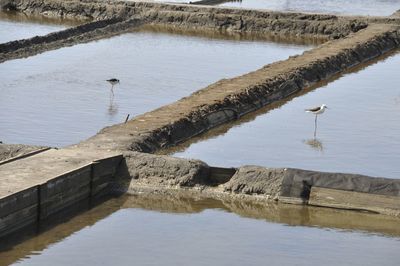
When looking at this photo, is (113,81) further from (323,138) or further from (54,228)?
(54,228)

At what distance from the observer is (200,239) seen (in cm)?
1145

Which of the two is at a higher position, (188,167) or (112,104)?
(188,167)

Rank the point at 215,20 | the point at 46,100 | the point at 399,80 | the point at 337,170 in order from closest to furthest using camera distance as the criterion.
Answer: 1. the point at 337,170
2. the point at 46,100
3. the point at 399,80
4. the point at 215,20

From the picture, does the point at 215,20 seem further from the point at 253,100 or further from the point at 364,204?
the point at 364,204

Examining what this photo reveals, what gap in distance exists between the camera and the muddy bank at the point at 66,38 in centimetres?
2370

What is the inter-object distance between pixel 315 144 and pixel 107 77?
640 centimetres

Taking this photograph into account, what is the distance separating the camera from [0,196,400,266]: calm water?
35.3 ft

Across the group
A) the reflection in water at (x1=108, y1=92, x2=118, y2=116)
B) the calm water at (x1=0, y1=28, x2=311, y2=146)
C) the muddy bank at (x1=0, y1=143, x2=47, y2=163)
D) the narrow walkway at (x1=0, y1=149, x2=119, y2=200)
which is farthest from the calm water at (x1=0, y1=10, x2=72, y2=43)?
the narrow walkway at (x1=0, y1=149, x2=119, y2=200)

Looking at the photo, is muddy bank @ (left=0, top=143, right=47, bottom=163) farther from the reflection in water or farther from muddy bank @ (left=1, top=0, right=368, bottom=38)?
muddy bank @ (left=1, top=0, right=368, bottom=38)

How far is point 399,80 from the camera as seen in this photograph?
22.2 meters

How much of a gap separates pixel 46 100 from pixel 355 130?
17.3ft

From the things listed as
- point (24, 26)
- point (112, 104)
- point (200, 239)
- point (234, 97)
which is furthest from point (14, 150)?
point (24, 26)

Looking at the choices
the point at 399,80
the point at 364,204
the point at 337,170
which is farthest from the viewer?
the point at 399,80

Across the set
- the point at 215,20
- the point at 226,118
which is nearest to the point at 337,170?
the point at 226,118
